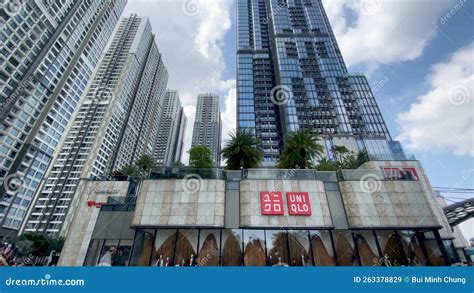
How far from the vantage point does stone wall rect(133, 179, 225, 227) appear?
1891 cm

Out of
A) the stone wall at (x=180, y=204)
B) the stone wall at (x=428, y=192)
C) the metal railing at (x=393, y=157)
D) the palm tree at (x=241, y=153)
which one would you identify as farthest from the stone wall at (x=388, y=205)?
the palm tree at (x=241, y=153)

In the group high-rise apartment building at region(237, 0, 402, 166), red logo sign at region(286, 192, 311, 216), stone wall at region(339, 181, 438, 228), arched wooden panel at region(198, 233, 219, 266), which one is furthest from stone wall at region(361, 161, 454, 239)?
high-rise apartment building at region(237, 0, 402, 166)

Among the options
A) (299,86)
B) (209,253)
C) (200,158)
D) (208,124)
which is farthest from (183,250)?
(208,124)

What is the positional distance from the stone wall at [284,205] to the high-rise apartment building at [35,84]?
231ft

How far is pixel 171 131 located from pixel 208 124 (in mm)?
29389

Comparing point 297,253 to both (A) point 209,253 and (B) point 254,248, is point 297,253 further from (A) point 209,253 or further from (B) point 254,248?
(A) point 209,253

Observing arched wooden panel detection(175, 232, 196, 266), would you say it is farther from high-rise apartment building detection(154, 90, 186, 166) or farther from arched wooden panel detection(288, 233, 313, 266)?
high-rise apartment building detection(154, 90, 186, 166)

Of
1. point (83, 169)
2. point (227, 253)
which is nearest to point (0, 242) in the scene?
point (83, 169)

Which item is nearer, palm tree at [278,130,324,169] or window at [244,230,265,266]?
window at [244,230,265,266]

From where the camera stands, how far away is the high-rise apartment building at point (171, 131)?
460 feet

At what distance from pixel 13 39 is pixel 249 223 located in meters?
85.0

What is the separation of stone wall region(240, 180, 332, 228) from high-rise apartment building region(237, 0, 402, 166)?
53.7 m

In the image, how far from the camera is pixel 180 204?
19641 millimetres
